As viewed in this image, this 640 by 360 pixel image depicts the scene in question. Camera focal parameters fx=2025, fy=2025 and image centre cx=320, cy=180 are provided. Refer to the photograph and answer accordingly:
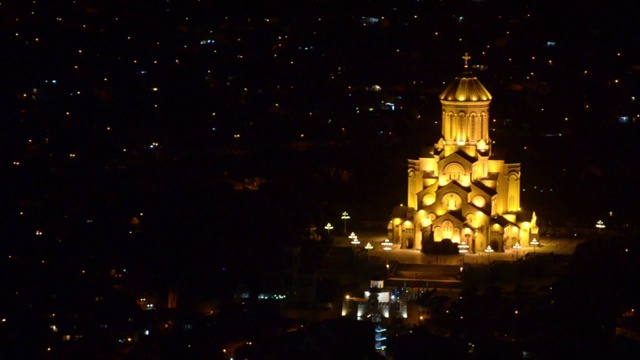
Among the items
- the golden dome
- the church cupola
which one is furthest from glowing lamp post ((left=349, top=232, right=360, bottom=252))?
the golden dome

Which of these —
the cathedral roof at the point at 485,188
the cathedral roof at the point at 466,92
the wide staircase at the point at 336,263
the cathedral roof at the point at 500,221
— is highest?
the cathedral roof at the point at 466,92

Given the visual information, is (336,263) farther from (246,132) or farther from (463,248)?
(246,132)

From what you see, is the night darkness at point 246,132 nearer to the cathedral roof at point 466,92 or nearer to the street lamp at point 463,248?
the cathedral roof at point 466,92

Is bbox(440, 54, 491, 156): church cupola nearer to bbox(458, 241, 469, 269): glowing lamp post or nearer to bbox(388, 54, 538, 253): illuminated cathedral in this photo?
bbox(388, 54, 538, 253): illuminated cathedral

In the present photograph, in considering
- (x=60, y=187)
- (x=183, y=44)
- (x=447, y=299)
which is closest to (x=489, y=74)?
(x=183, y=44)

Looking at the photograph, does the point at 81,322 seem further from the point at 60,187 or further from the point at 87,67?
the point at 87,67

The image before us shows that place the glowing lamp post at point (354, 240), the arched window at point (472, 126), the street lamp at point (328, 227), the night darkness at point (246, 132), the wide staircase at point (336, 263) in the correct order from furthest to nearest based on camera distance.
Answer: the street lamp at point (328, 227), the arched window at point (472, 126), the glowing lamp post at point (354, 240), the wide staircase at point (336, 263), the night darkness at point (246, 132)

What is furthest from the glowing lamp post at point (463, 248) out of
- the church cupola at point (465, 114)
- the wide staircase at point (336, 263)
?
the wide staircase at point (336, 263)

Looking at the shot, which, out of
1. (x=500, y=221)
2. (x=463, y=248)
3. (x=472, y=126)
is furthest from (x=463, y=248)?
(x=472, y=126)
